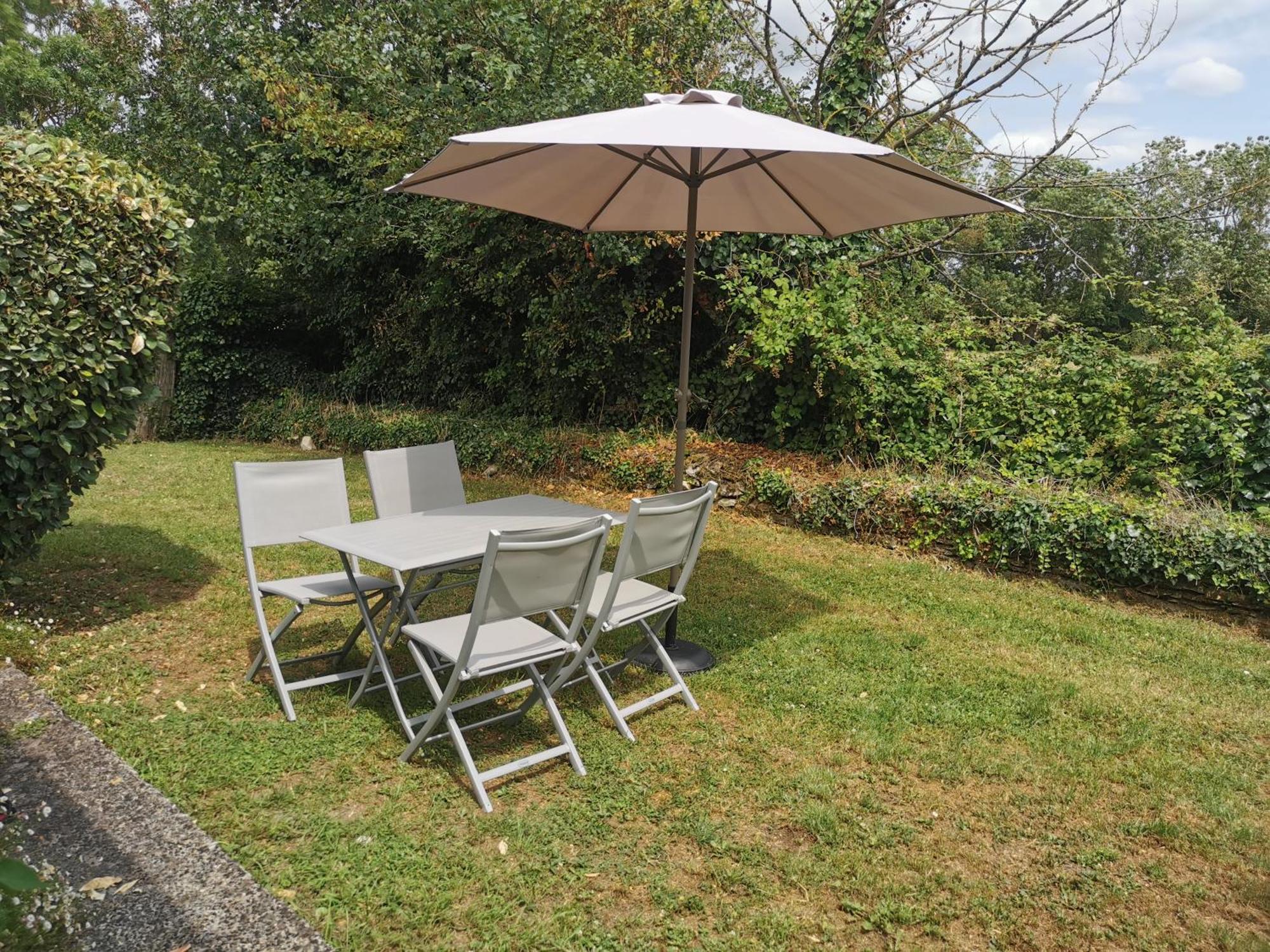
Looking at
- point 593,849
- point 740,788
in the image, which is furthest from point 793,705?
point 593,849

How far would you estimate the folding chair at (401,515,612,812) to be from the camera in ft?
10.1

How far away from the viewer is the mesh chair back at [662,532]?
142 inches

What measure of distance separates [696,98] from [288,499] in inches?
113

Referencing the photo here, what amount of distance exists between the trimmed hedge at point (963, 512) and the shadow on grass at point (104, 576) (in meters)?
4.20

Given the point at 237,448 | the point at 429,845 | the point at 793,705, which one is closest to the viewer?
the point at 429,845

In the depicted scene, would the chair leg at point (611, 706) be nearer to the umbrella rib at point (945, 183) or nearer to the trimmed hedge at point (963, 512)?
the umbrella rib at point (945, 183)

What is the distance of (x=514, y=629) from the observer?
12.1 ft

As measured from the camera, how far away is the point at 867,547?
711 cm

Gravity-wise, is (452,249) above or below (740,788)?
above

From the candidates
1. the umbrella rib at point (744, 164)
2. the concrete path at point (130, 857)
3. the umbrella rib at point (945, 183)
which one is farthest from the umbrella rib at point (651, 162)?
the concrete path at point (130, 857)

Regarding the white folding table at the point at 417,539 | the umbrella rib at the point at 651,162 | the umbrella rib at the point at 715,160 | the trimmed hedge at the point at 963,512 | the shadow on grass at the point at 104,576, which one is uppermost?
the umbrella rib at the point at 715,160

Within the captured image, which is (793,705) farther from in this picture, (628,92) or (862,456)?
(628,92)

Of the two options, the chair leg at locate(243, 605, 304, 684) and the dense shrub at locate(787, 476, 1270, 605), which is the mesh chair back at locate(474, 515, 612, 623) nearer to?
the chair leg at locate(243, 605, 304, 684)

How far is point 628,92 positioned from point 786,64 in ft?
8.63
